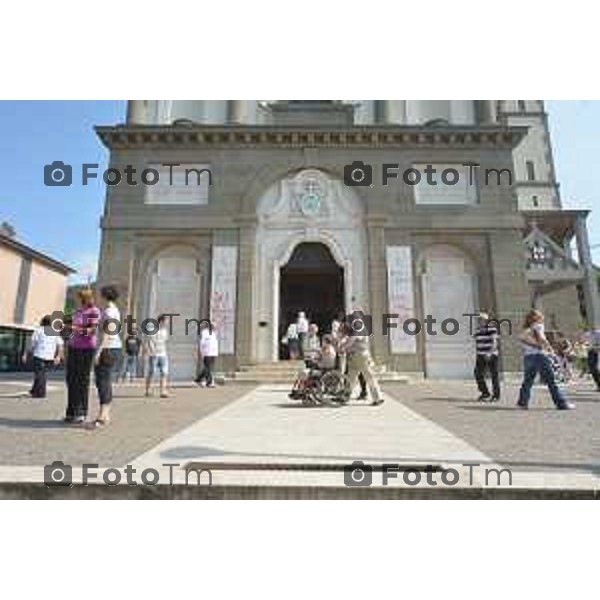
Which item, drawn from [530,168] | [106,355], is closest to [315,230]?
[106,355]

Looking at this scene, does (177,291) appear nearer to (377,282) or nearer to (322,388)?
(377,282)

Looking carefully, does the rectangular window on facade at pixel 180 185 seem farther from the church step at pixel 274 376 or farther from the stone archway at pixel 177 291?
the church step at pixel 274 376

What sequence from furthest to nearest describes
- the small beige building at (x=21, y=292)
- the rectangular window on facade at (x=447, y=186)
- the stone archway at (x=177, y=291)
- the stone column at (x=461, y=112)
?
the small beige building at (x=21, y=292) → the stone column at (x=461, y=112) → the rectangular window on facade at (x=447, y=186) → the stone archway at (x=177, y=291)

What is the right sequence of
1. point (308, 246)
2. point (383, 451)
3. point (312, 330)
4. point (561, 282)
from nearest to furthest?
point (383, 451) < point (312, 330) < point (308, 246) < point (561, 282)

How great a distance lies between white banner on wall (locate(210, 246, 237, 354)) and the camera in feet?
63.8

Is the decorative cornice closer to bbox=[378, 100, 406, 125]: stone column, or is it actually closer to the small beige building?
bbox=[378, 100, 406, 125]: stone column

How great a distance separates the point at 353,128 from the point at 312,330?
893cm

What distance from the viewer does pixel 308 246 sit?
2161 centimetres

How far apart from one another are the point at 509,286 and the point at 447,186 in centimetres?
479

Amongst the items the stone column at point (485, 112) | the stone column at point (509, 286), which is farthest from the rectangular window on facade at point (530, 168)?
the stone column at point (509, 286)

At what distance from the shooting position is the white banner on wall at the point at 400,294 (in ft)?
63.9

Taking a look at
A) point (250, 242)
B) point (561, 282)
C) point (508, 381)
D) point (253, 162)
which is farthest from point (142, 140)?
point (561, 282)

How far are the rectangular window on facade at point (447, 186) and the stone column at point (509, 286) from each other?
79.4 inches

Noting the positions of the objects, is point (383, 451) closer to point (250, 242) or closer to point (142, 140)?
point (250, 242)
